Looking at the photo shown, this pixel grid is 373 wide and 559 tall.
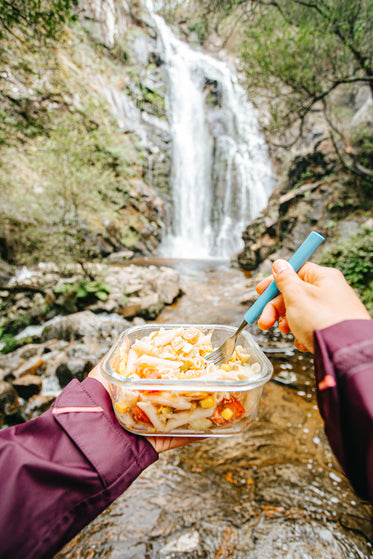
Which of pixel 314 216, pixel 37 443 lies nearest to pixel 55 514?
pixel 37 443

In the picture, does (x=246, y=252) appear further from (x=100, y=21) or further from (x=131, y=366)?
(x=100, y=21)

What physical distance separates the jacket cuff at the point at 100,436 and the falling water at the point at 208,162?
50.2ft

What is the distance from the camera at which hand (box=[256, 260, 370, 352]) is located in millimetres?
887

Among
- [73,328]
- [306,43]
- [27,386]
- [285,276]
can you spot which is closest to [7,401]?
[27,386]

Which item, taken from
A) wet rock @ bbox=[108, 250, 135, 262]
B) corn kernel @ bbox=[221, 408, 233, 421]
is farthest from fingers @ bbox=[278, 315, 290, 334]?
→ wet rock @ bbox=[108, 250, 135, 262]

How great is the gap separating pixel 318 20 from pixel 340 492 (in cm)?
989

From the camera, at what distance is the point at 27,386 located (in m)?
3.57

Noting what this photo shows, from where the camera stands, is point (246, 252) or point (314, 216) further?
point (246, 252)

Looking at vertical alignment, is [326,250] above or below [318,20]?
below

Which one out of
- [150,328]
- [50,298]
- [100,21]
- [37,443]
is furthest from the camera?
[100,21]

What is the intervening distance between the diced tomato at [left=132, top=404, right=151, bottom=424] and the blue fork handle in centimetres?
68

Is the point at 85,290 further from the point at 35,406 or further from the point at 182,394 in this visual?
the point at 182,394

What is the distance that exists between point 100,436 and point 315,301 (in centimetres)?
110

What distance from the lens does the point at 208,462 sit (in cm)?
226
